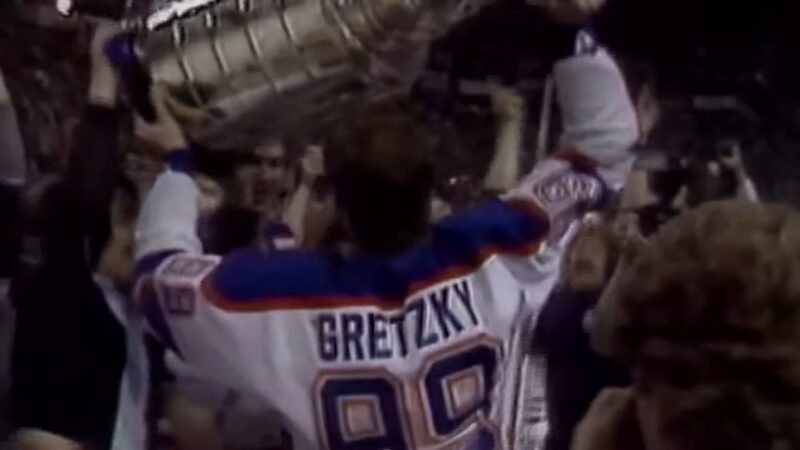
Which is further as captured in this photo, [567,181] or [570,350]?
[570,350]

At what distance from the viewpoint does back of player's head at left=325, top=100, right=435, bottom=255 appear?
1.04 meters

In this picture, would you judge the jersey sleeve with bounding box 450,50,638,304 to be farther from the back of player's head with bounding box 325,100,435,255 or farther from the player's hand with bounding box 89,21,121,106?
the player's hand with bounding box 89,21,121,106

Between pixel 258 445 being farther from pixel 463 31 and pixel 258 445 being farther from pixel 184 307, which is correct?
pixel 463 31

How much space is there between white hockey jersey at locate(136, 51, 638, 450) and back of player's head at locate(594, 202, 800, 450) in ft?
1.51

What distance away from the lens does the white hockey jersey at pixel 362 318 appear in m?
1.04

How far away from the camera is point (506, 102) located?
4.53 ft

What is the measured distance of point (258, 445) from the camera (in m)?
1.17

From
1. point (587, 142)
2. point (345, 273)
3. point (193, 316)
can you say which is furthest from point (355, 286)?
point (587, 142)

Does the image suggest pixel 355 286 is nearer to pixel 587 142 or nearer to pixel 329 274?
pixel 329 274

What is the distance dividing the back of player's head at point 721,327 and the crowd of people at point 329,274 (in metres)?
0.04

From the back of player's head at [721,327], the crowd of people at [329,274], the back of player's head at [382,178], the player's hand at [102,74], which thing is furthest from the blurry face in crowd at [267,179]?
the back of player's head at [721,327]

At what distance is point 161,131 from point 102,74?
131 mm

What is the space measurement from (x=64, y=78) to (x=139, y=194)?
118mm

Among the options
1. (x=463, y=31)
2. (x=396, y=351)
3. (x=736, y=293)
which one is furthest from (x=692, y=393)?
(x=463, y=31)
